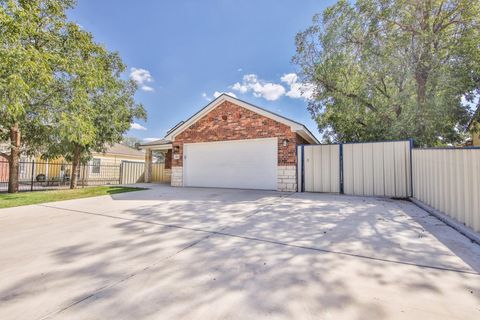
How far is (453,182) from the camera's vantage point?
4.29m

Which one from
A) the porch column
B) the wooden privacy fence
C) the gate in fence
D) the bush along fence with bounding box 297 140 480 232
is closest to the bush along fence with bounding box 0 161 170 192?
the porch column

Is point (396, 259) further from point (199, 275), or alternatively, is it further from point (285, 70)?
point (285, 70)

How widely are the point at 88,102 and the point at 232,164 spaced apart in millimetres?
6826

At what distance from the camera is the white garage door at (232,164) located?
987cm

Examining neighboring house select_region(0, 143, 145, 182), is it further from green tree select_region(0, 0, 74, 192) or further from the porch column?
green tree select_region(0, 0, 74, 192)

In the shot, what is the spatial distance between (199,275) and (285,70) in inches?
504

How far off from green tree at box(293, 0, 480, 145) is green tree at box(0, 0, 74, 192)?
10.5 m

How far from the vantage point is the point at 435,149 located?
535 centimetres

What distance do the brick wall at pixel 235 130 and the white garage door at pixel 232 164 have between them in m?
0.28

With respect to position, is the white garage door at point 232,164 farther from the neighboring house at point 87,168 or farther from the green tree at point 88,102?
the neighboring house at point 87,168

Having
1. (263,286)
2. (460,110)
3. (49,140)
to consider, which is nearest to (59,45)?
(49,140)

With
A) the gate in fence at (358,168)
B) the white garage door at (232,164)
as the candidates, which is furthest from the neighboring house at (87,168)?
the gate in fence at (358,168)

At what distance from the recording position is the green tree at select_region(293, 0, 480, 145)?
9.00 metres

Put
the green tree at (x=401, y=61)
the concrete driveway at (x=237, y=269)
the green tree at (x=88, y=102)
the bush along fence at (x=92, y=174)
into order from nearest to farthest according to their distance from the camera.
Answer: the concrete driveway at (x=237, y=269)
the green tree at (x=88, y=102)
the green tree at (x=401, y=61)
the bush along fence at (x=92, y=174)
